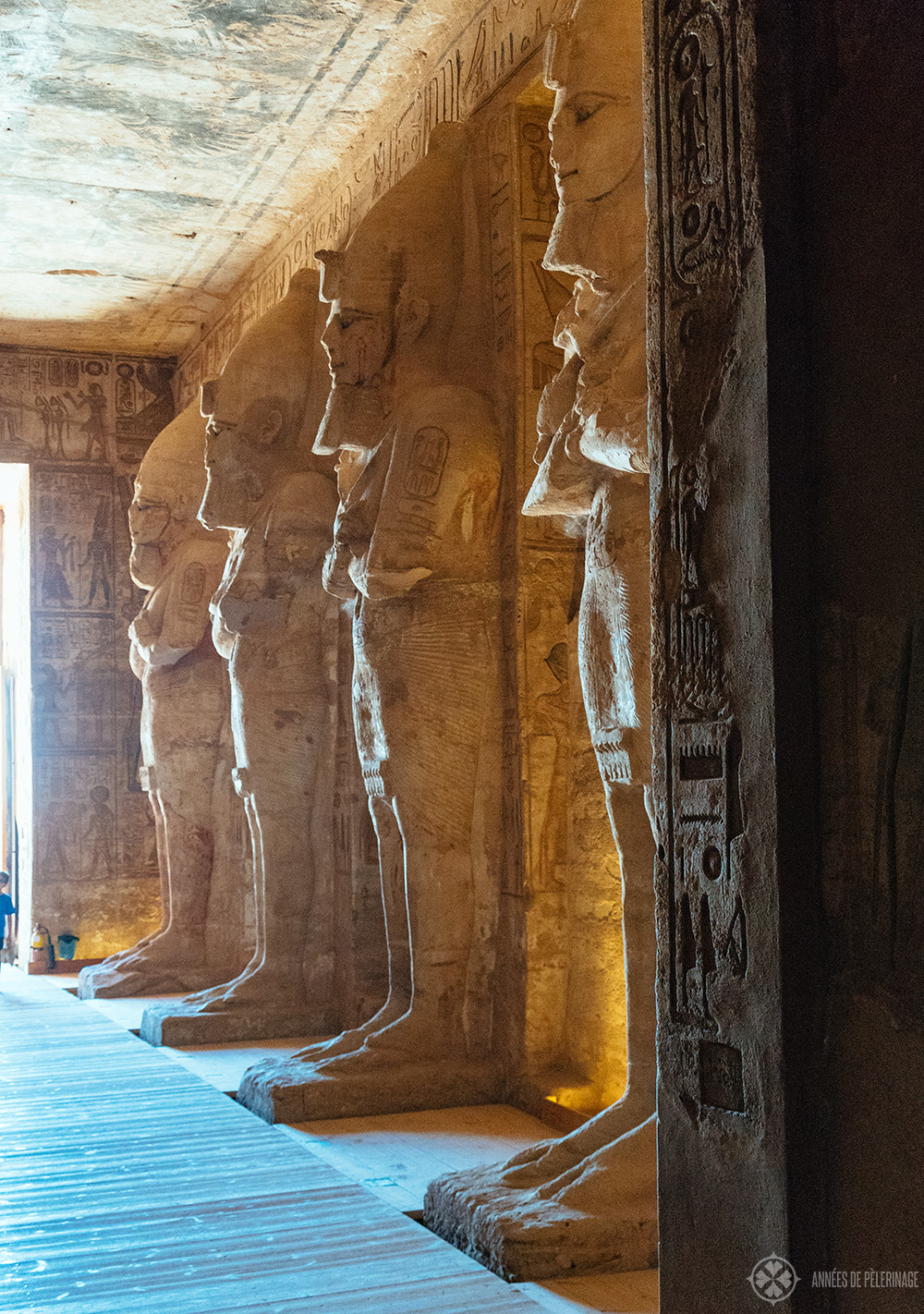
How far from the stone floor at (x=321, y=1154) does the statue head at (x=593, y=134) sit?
2516 millimetres

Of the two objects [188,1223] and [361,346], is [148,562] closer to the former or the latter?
[361,346]

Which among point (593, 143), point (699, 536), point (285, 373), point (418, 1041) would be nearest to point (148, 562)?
point (285, 373)

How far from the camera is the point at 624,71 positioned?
12.7 ft

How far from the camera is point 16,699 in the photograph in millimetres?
11594

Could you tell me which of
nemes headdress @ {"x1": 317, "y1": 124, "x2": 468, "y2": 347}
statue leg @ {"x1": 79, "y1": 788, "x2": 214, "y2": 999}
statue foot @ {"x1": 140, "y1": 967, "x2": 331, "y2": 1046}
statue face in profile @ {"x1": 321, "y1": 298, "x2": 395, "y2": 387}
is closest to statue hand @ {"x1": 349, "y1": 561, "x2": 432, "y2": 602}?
statue face in profile @ {"x1": 321, "y1": 298, "x2": 395, "y2": 387}

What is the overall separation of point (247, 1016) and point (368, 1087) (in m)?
1.78

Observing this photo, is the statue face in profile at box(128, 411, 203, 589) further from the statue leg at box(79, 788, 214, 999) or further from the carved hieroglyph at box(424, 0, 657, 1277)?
the carved hieroglyph at box(424, 0, 657, 1277)

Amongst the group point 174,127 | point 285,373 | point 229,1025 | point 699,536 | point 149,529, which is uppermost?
point 174,127

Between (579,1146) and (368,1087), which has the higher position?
(579,1146)

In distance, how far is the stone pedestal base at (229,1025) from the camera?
6.50 metres

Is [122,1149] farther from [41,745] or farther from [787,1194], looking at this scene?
[41,745]

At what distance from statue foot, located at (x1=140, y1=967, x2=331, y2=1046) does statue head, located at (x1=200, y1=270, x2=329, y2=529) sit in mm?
2243

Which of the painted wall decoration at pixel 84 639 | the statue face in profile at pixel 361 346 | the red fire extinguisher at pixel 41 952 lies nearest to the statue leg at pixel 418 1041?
the statue face in profile at pixel 361 346

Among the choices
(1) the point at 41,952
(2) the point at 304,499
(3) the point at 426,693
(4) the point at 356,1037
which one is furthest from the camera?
(1) the point at 41,952
